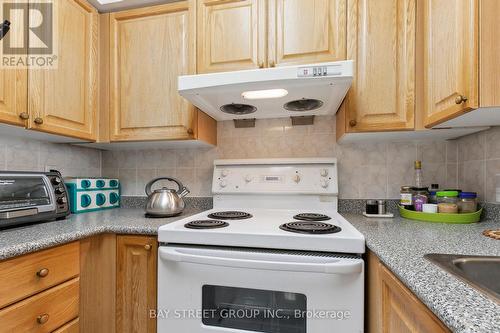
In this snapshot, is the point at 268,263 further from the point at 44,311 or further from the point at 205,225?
the point at 44,311

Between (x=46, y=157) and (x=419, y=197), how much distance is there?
2.10 meters

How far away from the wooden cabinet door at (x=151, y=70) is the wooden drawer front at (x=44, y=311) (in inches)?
31.9

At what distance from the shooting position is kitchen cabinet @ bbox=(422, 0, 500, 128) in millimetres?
834

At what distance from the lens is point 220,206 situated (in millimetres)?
1648

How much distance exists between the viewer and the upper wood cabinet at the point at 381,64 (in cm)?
120

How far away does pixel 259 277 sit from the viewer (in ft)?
3.12

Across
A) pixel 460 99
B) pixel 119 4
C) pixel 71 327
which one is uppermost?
pixel 119 4

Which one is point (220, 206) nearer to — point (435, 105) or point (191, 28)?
point (191, 28)

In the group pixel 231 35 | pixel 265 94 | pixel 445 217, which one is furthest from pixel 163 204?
pixel 445 217

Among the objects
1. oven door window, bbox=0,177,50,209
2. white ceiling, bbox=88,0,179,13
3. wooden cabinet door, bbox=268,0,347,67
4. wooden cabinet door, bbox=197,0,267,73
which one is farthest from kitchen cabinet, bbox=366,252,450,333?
white ceiling, bbox=88,0,179,13

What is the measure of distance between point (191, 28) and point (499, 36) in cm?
130

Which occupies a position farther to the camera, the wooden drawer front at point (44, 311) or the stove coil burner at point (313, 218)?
the stove coil burner at point (313, 218)

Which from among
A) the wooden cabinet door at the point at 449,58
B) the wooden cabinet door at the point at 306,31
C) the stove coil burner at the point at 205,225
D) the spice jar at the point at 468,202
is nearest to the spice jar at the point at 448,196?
the spice jar at the point at 468,202

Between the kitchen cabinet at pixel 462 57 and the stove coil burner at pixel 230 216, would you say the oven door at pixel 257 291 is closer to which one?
the stove coil burner at pixel 230 216
